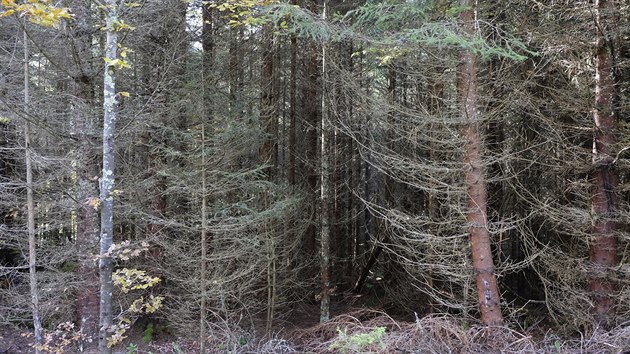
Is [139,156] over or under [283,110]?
under

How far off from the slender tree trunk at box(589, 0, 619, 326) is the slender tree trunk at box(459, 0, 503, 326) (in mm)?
1638

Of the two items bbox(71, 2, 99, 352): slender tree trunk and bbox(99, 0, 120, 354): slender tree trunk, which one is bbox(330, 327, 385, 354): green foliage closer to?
bbox(99, 0, 120, 354): slender tree trunk

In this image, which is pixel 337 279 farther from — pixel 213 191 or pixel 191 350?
pixel 213 191

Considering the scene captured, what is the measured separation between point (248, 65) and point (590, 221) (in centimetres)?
828

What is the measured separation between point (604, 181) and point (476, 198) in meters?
2.04

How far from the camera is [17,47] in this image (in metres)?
7.61

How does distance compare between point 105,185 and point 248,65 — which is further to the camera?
point 248,65

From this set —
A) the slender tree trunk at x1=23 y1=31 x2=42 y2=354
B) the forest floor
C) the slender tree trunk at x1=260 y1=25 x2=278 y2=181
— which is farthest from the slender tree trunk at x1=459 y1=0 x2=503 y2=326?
the slender tree trunk at x1=23 y1=31 x2=42 y2=354

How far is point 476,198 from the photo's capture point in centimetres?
588

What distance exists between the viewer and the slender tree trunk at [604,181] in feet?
19.4

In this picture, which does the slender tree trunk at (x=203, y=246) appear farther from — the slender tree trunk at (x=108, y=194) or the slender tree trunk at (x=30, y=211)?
the slender tree trunk at (x=30, y=211)

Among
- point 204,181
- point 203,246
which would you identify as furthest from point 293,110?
A: point 203,246

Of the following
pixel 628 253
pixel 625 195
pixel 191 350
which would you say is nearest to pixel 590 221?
pixel 628 253

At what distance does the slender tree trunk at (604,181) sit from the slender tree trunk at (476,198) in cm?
164
